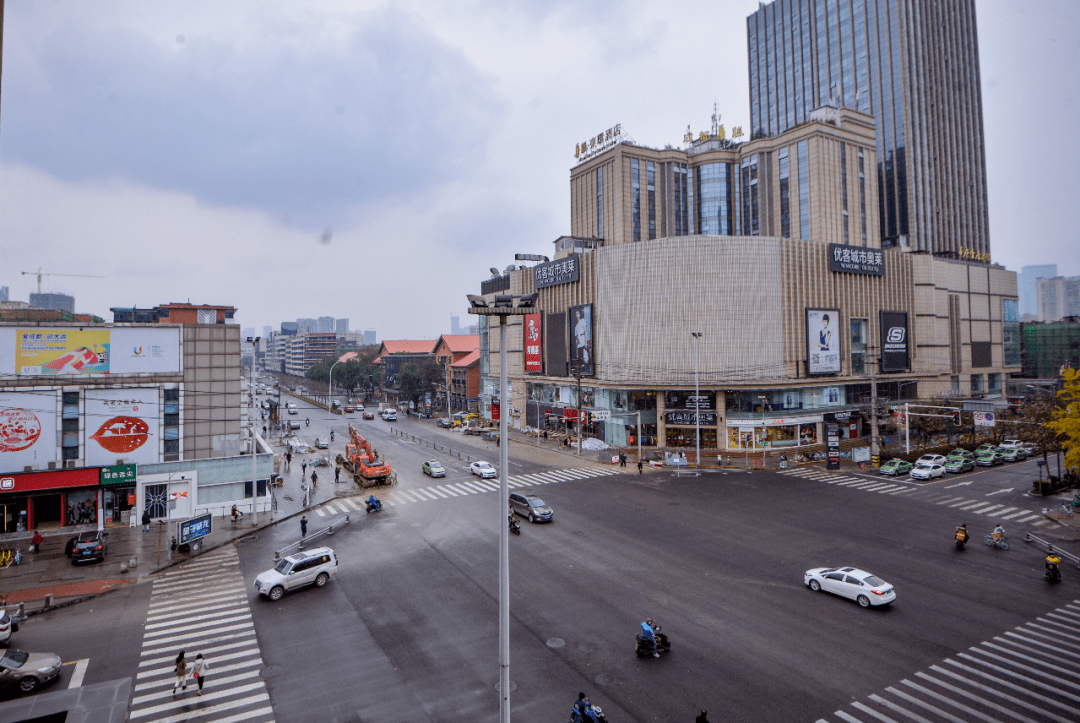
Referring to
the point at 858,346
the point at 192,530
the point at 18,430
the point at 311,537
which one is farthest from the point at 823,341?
the point at 18,430

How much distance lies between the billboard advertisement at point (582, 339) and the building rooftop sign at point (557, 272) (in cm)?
427

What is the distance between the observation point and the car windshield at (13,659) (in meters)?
Answer: 16.0

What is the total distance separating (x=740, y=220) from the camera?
110438 mm

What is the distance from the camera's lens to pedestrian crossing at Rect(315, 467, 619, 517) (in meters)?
39.8

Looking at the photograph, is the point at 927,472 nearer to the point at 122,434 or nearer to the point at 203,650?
the point at 203,650

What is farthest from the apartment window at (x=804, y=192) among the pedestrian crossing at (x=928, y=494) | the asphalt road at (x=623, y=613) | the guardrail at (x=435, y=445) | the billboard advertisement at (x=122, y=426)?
the billboard advertisement at (x=122, y=426)

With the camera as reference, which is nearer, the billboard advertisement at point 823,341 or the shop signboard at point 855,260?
the billboard advertisement at point 823,341

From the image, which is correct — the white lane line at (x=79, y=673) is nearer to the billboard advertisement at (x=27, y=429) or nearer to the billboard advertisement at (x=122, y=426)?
the billboard advertisement at (x=122, y=426)

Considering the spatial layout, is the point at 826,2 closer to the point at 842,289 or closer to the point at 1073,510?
the point at 842,289

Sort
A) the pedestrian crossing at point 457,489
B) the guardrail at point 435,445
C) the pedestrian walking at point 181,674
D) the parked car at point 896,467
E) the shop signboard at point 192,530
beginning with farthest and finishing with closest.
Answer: the guardrail at point 435,445 < the parked car at point 896,467 < the pedestrian crossing at point 457,489 < the shop signboard at point 192,530 < the pedestrian walking at point 181,674

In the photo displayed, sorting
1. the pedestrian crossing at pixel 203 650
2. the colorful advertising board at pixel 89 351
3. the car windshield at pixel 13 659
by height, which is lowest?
the pedestrian crossing at pixel 203 650

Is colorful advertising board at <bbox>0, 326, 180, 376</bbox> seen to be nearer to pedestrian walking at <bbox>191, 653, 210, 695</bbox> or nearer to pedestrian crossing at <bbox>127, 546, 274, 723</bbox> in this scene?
pedestrian crossing at <bbox>127, 546, 274, 723</bbox>

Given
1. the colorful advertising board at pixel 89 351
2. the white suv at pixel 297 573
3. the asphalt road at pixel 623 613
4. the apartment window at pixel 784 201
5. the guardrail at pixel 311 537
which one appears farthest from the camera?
the apartment window at pixel 784 201

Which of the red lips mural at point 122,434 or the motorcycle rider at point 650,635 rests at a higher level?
the red lips mural at point 122,434
